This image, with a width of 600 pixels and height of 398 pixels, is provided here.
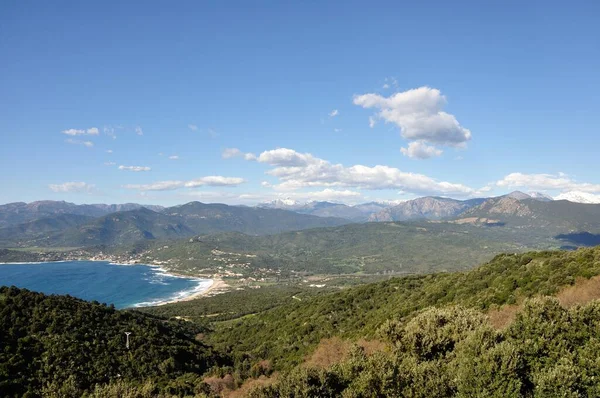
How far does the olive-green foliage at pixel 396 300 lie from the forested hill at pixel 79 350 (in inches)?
459

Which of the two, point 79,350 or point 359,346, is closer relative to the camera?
point 359,346

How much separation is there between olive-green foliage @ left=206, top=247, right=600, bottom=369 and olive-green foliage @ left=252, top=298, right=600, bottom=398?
14.1m

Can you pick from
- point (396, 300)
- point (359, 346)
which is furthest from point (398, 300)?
point (359, 346)

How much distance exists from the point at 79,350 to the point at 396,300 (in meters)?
41.7

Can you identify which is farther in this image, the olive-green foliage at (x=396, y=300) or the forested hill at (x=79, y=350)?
the olive-green foliage at (x=396, y=300)

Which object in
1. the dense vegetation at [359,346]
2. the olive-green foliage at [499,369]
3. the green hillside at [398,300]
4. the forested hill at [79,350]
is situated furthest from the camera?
the green hillside at [398,300]

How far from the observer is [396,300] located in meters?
54.7

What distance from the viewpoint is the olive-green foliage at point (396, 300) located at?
36.6 meters

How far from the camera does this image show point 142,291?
181 metres

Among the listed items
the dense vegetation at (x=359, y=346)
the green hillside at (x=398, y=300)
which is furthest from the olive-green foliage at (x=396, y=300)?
the dense vegetation at (x=359, y=346)

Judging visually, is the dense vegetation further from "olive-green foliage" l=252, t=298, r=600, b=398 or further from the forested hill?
the forested hill

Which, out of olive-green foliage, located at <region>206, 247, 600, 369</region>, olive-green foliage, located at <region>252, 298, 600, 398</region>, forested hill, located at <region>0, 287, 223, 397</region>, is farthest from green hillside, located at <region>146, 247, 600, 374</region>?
olive-green foliage, located at <region>252, 298, 600, 398</region>

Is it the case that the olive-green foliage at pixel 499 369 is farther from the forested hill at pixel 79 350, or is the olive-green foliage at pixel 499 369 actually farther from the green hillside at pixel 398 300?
the forested hill at pixel 79 350

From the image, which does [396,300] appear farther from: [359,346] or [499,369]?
[499,369]
